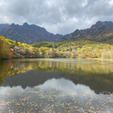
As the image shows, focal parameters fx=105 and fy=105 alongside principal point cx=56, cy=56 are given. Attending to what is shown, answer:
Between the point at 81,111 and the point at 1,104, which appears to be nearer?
the point at 81,111

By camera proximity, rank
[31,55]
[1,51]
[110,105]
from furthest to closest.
Result: [31,55] → [1,51] → [110,105]

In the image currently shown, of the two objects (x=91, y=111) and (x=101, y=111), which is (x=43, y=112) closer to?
(x=91, y=111)

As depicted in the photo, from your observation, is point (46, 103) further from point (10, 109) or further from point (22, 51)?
point (22, 51)

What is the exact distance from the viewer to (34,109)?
15.5m

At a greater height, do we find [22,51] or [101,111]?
[22,51]

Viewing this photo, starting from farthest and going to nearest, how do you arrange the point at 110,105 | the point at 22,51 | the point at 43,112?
the point at 22,51, the point at 110,105, the point at 43,112

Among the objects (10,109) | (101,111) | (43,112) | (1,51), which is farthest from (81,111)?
(1,51)

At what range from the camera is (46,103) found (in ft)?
58.1

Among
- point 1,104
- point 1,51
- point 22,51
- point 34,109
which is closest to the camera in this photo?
point 34,109

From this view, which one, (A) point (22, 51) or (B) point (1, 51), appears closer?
(B) point (1, 51)

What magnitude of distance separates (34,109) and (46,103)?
107 inches

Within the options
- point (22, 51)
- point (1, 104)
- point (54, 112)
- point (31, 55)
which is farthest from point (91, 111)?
point (31, 55)

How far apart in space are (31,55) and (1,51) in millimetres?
94401

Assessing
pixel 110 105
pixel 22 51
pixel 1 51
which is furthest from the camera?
pixel 22 51
